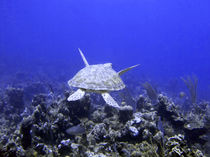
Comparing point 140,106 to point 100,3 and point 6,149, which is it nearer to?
point 6,149

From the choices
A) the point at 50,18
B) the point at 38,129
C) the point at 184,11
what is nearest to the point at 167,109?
the point at 38,129

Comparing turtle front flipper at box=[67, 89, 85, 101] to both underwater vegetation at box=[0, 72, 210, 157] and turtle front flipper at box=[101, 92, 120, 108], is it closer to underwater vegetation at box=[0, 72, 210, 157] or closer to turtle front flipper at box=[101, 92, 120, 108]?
underwater vegetation at box=[0, 72, 210, 157]

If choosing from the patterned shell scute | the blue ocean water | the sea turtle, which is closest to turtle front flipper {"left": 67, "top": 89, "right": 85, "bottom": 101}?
the sea turtle

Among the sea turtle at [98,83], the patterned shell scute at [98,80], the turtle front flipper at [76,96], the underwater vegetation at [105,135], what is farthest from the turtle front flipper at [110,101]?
the turtle front flipper at [76,96]

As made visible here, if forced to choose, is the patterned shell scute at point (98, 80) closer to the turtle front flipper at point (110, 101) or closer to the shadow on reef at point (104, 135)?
the turtle front flipper at point (110, 101)

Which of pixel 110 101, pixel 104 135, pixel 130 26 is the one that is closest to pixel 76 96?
pixel 110 101

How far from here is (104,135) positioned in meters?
3.75

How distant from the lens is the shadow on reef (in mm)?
2906

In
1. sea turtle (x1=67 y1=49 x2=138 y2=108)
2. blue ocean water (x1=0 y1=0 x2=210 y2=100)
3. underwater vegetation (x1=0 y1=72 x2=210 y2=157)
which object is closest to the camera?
underwater vegetation (x1=0 y1=72 x2=210 y2=157)

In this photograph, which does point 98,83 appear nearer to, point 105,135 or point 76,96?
point 76,96

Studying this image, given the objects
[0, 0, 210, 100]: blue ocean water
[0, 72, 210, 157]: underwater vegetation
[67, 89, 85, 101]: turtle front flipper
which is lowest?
[0, 72, 210, 157]: underwater vegetation

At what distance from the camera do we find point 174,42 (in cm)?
16688

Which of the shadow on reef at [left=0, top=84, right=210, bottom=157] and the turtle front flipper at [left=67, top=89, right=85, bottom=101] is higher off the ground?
the turtle front flipper at [left=67, top=89, right=85, bottom=101]

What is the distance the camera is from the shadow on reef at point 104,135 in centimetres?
291
